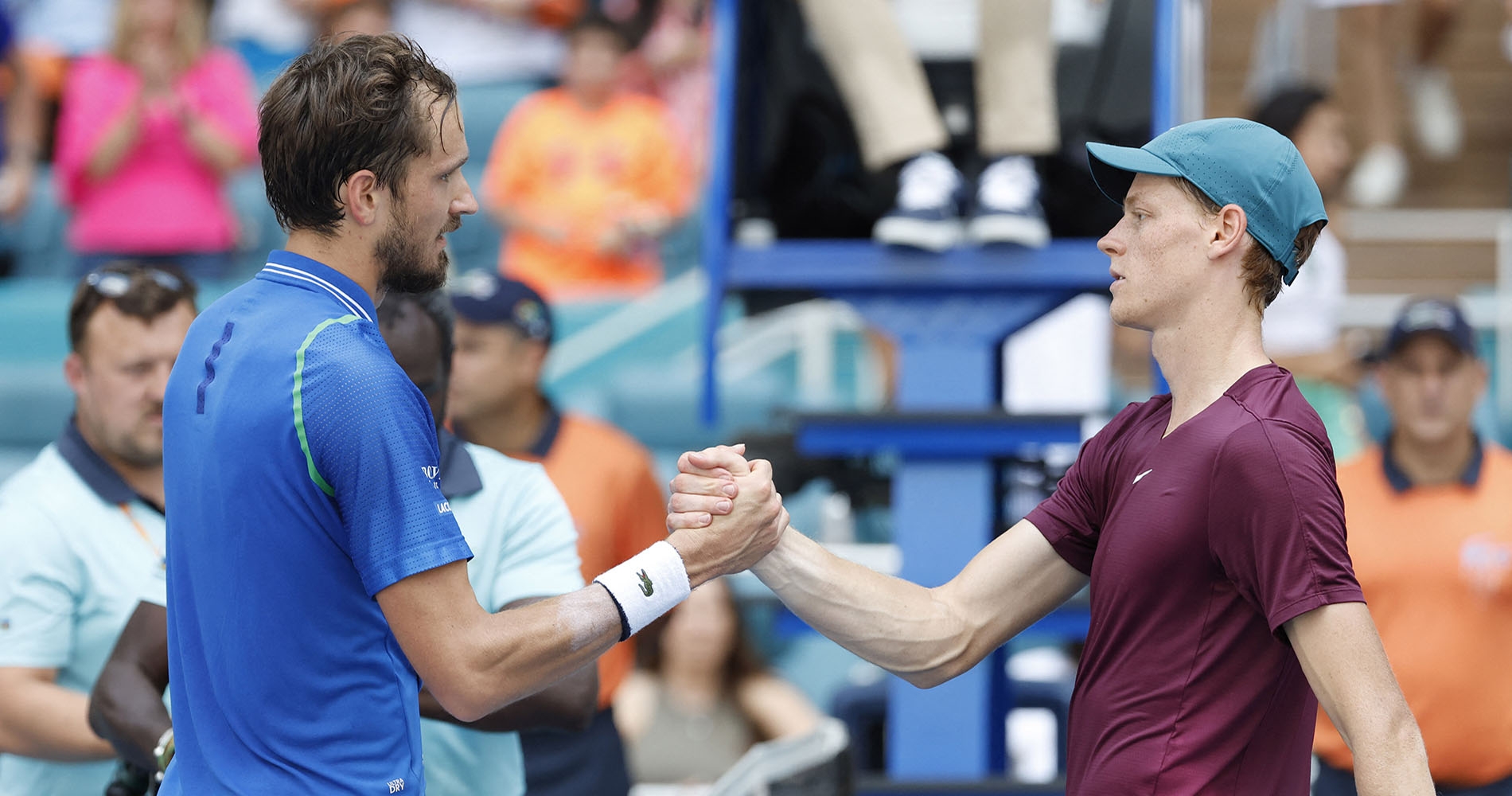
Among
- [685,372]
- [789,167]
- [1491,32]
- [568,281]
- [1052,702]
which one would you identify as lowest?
[1052,702]

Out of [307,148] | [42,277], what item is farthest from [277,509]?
[42,277]

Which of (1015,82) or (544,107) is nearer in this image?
(1015,82)

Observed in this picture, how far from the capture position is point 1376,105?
24.0 feet

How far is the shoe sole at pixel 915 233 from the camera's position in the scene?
12.4 ft

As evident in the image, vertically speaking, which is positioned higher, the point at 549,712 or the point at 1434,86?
the point at 1434,86

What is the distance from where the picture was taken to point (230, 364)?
6.12ft

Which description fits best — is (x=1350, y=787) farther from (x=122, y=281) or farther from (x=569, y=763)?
(x=122, y=281)

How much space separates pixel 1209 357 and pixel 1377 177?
19.0 feet

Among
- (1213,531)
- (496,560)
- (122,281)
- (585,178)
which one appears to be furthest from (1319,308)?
(122,281)

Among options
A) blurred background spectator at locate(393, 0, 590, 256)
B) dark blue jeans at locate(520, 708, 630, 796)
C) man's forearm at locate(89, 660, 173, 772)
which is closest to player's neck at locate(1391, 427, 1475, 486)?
dark blue jeans at locate(520, 708, 630, 796)

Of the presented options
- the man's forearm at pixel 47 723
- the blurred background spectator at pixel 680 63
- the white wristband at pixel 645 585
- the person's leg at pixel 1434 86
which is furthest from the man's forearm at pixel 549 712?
the person's leg at pixel 1434 86

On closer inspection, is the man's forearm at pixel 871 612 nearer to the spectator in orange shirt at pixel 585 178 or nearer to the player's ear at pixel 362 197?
the player's ear at pixel 362 197

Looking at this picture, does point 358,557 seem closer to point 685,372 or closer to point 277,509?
point 277,509

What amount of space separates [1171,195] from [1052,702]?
2.88 m
